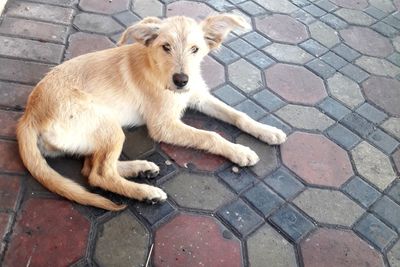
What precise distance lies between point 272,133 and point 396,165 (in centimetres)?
128

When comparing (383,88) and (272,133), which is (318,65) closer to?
(383,88)

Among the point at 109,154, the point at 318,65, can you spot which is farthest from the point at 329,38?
the point at 109,154

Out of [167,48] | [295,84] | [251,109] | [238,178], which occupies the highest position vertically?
[167,48]

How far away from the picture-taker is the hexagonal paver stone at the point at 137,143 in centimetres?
365

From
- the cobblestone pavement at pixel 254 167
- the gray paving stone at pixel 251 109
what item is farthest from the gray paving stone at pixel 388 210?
the gray paving stone at pixel 251 109

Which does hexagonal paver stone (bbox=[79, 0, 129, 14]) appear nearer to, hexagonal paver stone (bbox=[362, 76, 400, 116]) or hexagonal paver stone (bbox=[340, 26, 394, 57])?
hexagonal paver stone (bbox=[340, 26, 394, 57])

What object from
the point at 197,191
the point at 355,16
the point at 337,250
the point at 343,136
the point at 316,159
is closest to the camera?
the point at 337,250

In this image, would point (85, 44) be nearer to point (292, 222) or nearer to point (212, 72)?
point (212, 72)

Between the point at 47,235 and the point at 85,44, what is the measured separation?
242 centimetres

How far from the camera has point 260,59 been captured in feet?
16.0

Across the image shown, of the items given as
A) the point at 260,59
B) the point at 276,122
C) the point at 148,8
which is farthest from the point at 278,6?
the point at 276,122

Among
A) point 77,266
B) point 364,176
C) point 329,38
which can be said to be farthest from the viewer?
point 329,38

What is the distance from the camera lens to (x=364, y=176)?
3.78 m

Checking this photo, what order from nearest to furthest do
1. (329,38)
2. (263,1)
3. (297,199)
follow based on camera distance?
(297,199) → (329,38) → (263,1)
